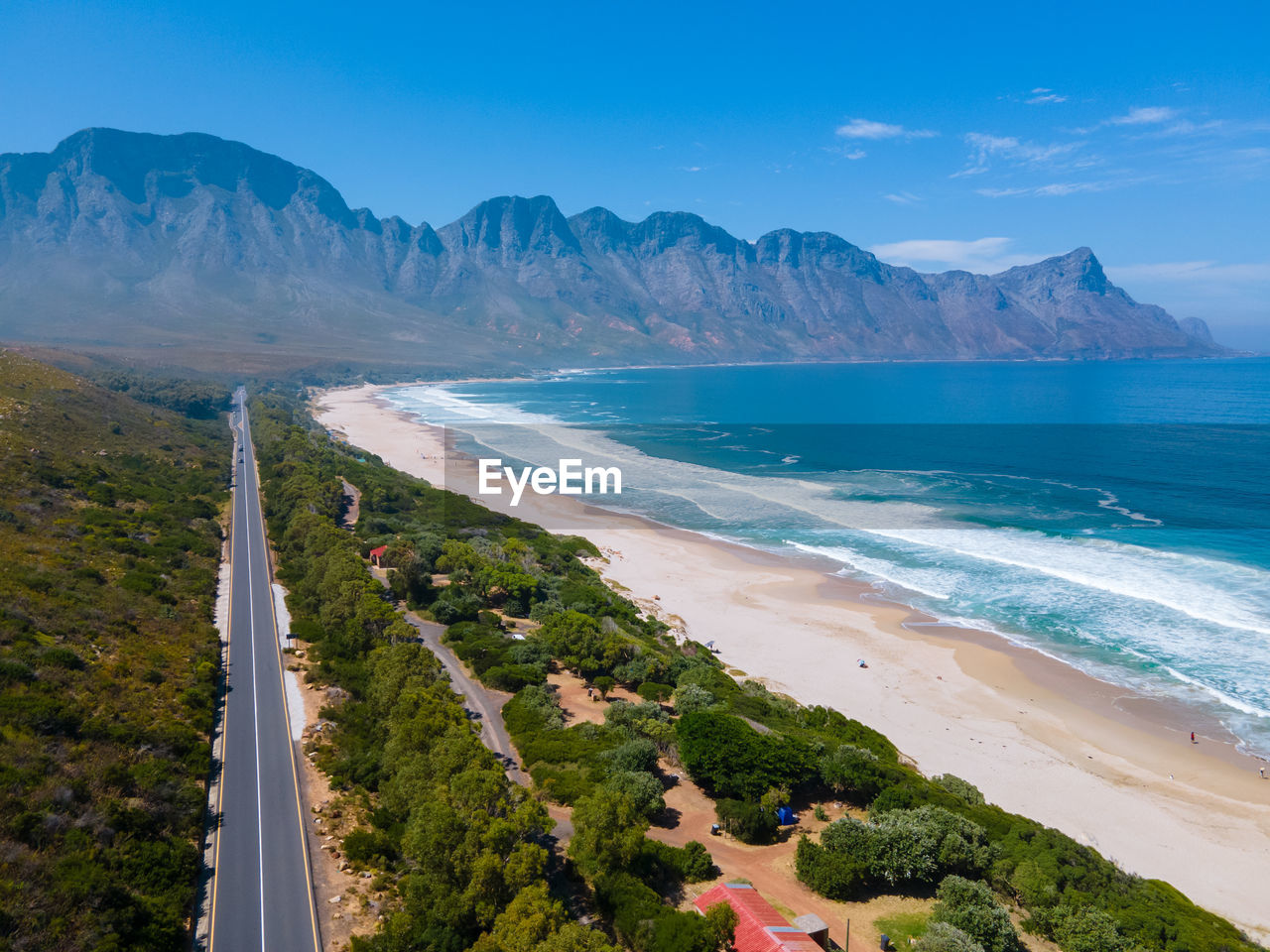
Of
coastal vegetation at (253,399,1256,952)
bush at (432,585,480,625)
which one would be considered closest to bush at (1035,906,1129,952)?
coastal vegetation at (253,399,1256,952)

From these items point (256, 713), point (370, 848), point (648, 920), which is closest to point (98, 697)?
point (256, 713)

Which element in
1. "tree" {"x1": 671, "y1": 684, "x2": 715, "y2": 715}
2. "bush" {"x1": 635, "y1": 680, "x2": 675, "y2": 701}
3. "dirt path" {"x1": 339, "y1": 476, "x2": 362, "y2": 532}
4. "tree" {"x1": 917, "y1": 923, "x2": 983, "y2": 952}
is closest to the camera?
"tree" {"x1": 917, "y1": 923, "x2": 983, "y2": 952}

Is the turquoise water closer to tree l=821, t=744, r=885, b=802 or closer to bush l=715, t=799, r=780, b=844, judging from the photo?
tree l=821, t=744, r=885, b=802

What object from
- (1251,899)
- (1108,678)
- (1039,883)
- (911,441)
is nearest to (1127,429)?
(911,441)

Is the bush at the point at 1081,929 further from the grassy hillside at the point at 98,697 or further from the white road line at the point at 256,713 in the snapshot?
the grassy hillside at the point at 98,697

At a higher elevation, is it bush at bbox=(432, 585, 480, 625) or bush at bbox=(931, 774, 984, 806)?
bush at bbox=(432, 585, 480, 625)

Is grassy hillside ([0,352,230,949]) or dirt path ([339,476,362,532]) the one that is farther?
dirt path ([339,476,362,532])
